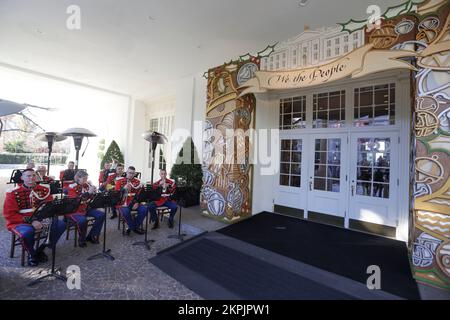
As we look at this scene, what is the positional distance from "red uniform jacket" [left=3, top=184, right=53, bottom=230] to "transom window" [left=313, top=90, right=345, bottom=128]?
548 cm

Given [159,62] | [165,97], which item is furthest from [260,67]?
[165,97]

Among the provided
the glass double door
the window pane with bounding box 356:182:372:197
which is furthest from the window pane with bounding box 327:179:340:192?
the window pane with bounding box 356:182:372:197

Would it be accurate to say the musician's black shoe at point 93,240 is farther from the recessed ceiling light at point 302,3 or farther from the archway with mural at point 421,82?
the recessed ceiling light at point 302,3

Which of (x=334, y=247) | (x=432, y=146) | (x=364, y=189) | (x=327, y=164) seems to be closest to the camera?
(x=432, y=146)

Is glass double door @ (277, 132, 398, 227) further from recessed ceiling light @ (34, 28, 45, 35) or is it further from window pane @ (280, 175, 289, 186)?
recessed ceiling light @ (34, 28, 45, 35)

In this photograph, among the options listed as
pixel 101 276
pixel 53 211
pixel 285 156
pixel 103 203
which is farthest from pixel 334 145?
pixel 53 211

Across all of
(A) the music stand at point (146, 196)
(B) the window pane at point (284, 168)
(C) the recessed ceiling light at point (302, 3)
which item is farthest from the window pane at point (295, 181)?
(C) the recessed ceiling light at point (302, 3)

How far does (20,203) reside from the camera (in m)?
2.87

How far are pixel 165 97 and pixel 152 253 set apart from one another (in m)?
6.33

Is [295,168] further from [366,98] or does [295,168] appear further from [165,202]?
[165,202]

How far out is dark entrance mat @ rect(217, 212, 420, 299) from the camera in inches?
107

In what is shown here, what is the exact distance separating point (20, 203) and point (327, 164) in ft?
18.4

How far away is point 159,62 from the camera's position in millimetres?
5535

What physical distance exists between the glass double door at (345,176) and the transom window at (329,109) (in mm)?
284
